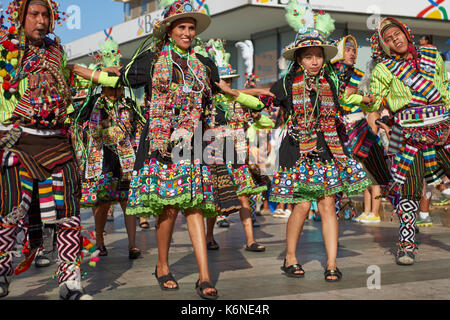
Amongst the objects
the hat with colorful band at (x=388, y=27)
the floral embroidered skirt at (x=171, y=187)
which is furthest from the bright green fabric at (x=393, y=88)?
the floral embroidered skirt at (x=171, y=187)

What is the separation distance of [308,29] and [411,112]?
58.7 inches

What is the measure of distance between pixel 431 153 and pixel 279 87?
1.87m

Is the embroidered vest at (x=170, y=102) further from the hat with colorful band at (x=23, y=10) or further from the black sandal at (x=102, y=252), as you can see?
the black sandal at (x=102, y=252)

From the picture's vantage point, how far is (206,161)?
4.95 meters

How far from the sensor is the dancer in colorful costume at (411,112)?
20.2ft

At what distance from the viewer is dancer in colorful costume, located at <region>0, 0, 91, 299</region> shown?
→ 14.5ft

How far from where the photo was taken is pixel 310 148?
5.69 m

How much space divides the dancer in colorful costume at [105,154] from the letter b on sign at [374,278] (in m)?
2.85

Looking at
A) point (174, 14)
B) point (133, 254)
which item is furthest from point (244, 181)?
point (174, 14)

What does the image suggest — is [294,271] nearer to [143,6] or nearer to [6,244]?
[6,244]

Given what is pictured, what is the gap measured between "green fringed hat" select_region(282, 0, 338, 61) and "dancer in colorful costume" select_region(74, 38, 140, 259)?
2.19 meters

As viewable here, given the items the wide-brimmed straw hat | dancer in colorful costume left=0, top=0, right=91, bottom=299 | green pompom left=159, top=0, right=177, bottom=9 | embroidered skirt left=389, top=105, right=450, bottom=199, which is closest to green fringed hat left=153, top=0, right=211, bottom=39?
green pompom left=159, top=0, right=177, bottom=9
